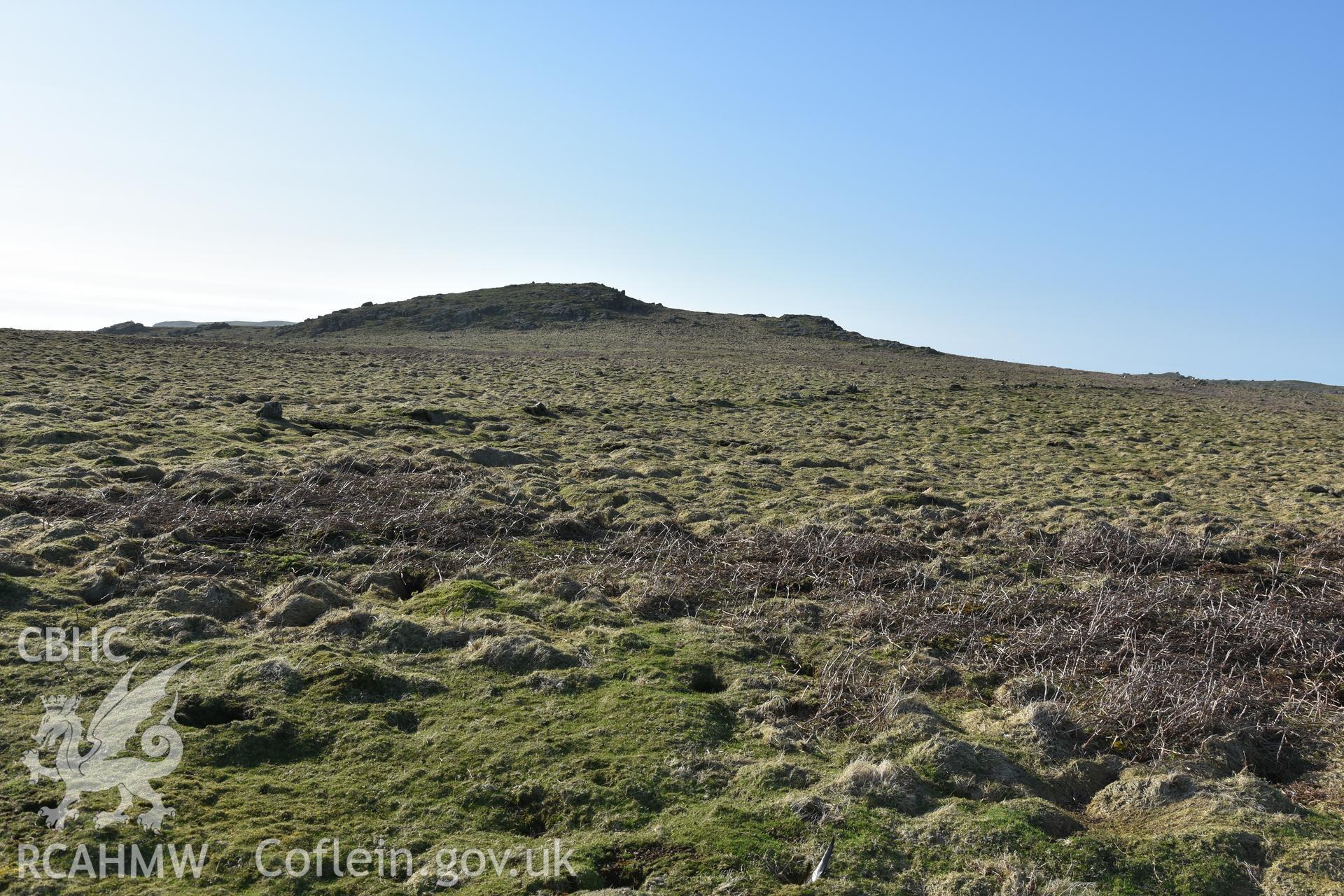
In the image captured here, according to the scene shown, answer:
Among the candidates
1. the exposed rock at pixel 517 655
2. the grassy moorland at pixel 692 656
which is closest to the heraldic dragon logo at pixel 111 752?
the grassy moorland at pixel 692 656

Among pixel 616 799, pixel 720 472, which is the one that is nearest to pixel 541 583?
pixel 616 799

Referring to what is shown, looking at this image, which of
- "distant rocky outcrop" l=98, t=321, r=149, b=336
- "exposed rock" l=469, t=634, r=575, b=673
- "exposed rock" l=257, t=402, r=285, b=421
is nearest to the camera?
"exposed rock" l=469, t=634, r=575, b=673

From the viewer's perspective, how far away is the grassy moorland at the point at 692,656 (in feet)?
13.2

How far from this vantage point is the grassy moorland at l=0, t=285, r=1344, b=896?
4035 mm

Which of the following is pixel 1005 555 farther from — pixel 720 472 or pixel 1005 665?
pixel 720 472

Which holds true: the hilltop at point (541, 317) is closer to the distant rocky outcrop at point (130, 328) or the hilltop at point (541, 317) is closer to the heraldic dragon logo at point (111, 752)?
the distant rocky outcrop at point (130, 328)

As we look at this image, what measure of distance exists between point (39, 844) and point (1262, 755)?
6.56m

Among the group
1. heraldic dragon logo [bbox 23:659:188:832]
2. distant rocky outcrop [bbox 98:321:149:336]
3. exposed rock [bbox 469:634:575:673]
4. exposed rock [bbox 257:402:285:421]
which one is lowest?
heraldic dragon logo [bbox 23:659:188:832]

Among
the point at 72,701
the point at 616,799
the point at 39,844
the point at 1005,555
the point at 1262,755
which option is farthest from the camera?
the point at 1005,555

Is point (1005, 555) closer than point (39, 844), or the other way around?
point (39, 844)

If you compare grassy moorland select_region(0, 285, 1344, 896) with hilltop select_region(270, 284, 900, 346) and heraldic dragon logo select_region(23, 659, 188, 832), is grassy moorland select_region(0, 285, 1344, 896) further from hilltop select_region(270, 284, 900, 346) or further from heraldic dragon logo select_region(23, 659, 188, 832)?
hilltop select_region(270, 284, 900, 346)

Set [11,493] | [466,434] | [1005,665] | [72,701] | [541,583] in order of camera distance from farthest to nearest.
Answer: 1. [466,434]
2. [11,493]
3. [541,583]
4. [1005,665]
5. [72,701]

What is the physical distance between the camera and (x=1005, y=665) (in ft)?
21.1

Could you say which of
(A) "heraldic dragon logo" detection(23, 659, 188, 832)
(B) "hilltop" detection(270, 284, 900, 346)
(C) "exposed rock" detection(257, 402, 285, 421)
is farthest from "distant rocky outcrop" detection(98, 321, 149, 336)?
(A) "heraldic dragon logo" detection(23, 659, 188, 832)
